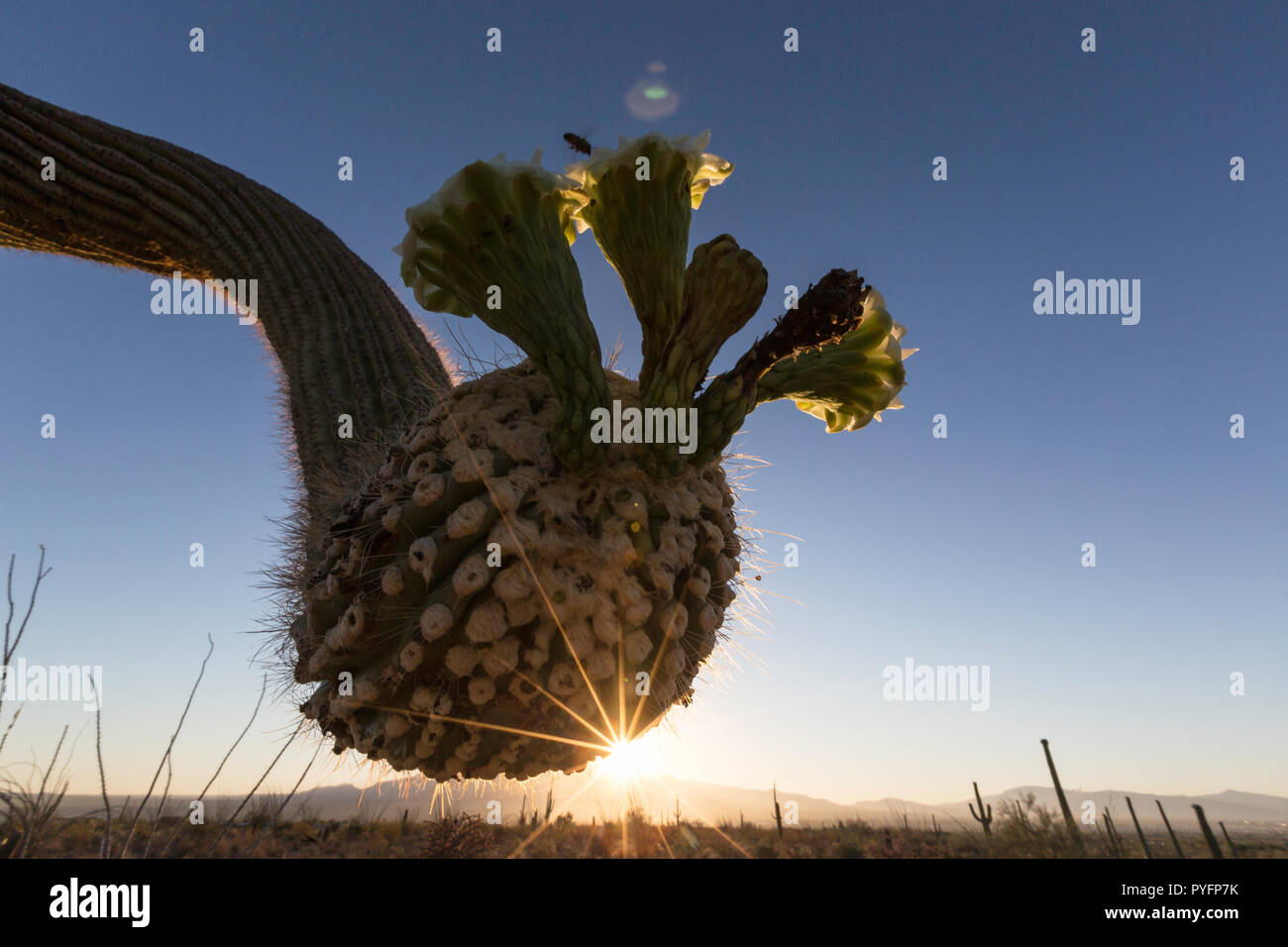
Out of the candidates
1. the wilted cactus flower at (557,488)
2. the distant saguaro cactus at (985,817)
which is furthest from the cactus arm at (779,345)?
the distant saguaro cactus at (985,817)

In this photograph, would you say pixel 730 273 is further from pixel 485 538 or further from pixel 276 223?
pixel 276 223

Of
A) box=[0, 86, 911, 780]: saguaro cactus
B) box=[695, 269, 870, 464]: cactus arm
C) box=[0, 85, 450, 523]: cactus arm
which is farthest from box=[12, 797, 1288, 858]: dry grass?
box=[695, 269, 870, 464]: cactus arm

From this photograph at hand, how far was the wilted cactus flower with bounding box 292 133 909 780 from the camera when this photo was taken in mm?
1317

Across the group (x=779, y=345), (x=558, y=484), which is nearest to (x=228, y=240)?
(x=558, y=484)

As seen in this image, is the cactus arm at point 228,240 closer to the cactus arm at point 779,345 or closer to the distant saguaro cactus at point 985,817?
the cactus arm at point 779,345

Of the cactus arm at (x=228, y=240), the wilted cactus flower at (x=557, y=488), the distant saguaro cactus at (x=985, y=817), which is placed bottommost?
the distant saguaro cactus at (x=985, y=817)

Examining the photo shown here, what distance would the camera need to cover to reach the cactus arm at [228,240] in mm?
2803

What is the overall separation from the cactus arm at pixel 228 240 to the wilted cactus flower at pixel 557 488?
1376mm

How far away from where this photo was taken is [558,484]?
57.2 inches
